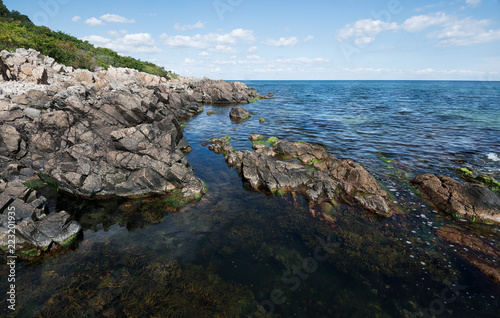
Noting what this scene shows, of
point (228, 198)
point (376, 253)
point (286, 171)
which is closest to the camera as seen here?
point (376, 253)

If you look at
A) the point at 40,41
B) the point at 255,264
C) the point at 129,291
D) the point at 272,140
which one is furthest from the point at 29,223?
the point at 40,41

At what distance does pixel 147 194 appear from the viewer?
58.3 feet

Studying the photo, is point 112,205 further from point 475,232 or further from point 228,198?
point 475,232

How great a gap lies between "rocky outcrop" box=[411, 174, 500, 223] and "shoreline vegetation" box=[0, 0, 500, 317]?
6cm

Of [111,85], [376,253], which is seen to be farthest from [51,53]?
[376,253]

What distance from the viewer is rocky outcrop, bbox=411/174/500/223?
1476cm

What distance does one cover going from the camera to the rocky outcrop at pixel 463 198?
48.4 ft

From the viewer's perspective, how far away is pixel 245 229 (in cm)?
1417

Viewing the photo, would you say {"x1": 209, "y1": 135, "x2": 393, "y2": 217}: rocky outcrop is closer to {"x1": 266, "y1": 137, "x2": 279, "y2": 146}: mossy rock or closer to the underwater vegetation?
{"x1": 266, "y1": 137, "x2": 279, "y2": 146}: mossy rock

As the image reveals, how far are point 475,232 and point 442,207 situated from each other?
2.62 m

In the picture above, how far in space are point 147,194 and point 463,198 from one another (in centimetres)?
2467

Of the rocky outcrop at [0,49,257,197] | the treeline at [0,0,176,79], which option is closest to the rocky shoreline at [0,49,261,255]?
the rocky outcrop at [0,49,257,197]

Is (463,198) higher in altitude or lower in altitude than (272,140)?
lower

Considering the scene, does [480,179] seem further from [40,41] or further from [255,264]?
[40,41]
